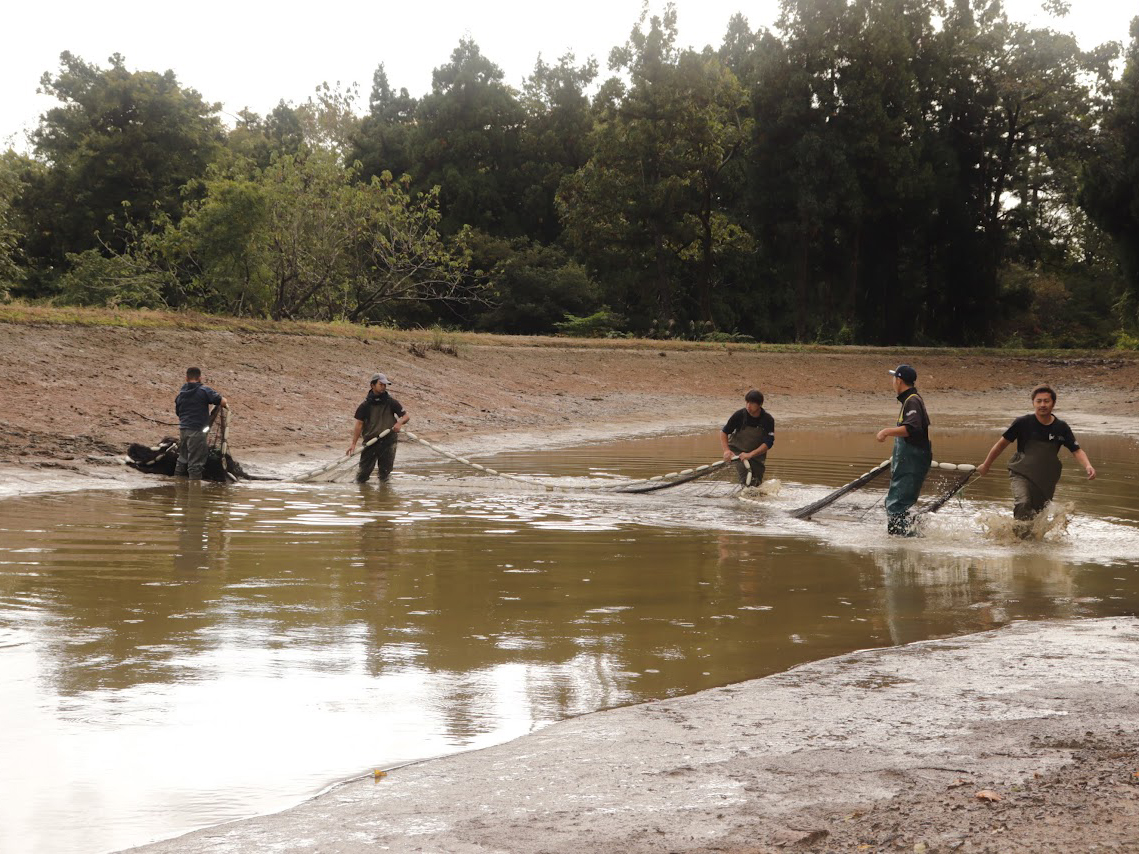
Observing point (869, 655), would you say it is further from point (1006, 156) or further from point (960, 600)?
point (1006, 156)

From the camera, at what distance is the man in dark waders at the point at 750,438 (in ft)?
47.0

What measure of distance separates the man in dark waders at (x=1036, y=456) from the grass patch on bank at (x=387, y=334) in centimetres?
1785

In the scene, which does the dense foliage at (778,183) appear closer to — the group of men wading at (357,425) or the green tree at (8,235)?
the green tree at (8,235)

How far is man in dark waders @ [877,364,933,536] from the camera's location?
1148cm

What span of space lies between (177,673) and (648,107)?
41687 millimetres

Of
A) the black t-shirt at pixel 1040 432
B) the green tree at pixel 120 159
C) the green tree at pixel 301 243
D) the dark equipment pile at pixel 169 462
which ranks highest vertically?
the green tree at pixel 120 159

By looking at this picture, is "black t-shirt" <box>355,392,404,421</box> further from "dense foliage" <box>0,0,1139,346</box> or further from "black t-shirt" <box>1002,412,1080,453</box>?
"dense foliage" <box>0,0,1139,346</box>

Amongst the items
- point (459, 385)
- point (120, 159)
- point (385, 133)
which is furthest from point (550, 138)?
point (459, 385)

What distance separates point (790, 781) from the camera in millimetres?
4633

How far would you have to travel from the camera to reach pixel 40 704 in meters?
5.76

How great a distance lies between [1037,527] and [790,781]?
7521 millimetres

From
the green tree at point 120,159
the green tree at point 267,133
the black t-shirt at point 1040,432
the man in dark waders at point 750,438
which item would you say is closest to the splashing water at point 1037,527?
the black t-shirt at point 1040,432

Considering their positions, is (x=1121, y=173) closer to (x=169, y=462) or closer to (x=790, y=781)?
(x=169, y=462)

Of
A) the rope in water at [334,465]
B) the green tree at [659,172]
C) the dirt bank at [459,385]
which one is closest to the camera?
the rope in water at [334,465]
